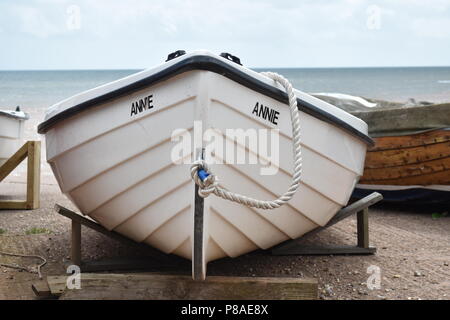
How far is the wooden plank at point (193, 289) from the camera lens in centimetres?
280

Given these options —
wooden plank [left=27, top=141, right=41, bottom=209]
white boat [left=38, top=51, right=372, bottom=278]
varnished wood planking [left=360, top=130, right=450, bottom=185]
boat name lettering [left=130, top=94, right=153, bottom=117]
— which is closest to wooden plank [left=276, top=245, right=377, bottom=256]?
white boat [left=38, top=51, right=372, bottom=278]

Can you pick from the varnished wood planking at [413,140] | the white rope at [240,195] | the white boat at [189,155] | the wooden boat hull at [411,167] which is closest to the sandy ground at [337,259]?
the wooden boat hull at [411,167]

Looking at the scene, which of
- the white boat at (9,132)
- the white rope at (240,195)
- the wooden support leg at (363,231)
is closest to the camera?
the white rope at (240,195)

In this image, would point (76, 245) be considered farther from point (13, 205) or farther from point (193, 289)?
point (13, 205)

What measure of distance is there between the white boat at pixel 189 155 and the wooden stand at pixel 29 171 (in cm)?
239

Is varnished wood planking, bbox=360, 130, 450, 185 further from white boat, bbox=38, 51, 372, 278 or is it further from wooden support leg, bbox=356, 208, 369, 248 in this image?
white boat, bbox=38, 51, 372, 278

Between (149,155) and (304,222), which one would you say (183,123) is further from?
(304,222)

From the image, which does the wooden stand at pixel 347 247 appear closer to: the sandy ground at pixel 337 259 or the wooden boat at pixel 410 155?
the sandy ground at pixel 337 259

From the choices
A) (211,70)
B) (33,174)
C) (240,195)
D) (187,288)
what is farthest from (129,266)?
(33,174)

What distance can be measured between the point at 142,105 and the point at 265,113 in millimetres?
624

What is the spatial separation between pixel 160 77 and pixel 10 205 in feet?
12.2

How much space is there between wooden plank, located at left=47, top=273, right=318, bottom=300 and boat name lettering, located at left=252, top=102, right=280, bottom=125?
2.80 ft

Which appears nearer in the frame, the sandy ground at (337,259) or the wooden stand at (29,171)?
the sandy ground at (337,259)

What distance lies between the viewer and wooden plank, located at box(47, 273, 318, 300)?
110 inches
